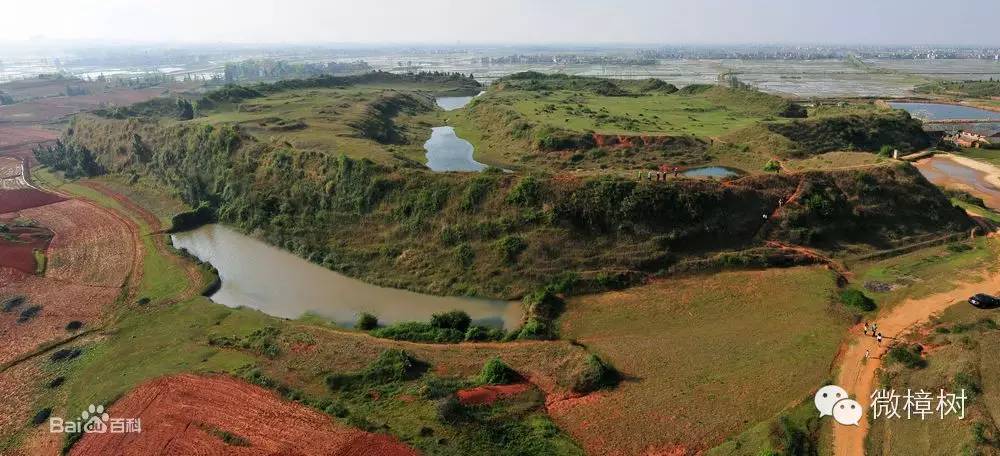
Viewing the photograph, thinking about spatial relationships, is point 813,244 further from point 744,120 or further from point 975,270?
point 744,120

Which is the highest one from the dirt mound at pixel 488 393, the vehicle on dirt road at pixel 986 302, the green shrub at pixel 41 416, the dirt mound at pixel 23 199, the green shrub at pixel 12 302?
the dirt mound at pixel 23 199

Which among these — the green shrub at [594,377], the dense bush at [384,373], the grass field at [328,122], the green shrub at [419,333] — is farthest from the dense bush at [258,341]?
the grass field at [328,122]

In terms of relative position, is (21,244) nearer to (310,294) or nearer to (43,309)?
(43,309)

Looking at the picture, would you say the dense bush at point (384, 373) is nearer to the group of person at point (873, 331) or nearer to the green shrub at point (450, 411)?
the green shrub at point (450, 411)

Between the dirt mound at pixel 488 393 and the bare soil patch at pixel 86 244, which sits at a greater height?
the bare soil patch at pixel 86 244

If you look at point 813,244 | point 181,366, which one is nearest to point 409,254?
point 181,366
